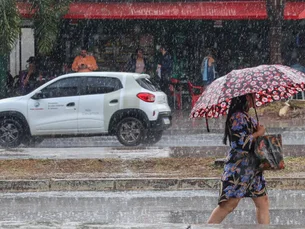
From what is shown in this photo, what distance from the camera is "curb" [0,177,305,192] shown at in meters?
12.4

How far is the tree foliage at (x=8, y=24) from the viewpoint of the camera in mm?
23688

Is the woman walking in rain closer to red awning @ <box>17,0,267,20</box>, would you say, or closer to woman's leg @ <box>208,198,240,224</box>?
woman's leg @ <box>208,198,240,224</box>

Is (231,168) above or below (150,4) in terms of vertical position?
below

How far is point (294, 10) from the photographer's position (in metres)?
26.4

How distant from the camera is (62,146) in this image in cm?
1905

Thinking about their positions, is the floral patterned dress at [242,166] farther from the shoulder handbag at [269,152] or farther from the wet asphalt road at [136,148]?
the wet asphalt road at [136,148]

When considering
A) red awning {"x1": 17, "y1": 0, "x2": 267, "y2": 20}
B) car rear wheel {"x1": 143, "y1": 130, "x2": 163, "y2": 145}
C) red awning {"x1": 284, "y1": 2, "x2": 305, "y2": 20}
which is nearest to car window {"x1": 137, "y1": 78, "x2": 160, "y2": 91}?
car rear wheel {"x1": 143, "y1": 130, "x2": 163, "y2": 145}

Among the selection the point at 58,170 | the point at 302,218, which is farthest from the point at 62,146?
the point at 302,218

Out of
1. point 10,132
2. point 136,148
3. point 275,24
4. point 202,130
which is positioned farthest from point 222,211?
point 275,24

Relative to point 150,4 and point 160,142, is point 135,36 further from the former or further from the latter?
point 160,142

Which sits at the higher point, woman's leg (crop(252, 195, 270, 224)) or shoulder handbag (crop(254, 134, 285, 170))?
shoulder handbag (crop(254, 134, 285, 170))

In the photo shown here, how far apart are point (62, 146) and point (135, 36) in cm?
977

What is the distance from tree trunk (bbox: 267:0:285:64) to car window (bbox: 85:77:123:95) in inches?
321

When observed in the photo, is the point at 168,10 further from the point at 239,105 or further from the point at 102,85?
the point at 239,105
